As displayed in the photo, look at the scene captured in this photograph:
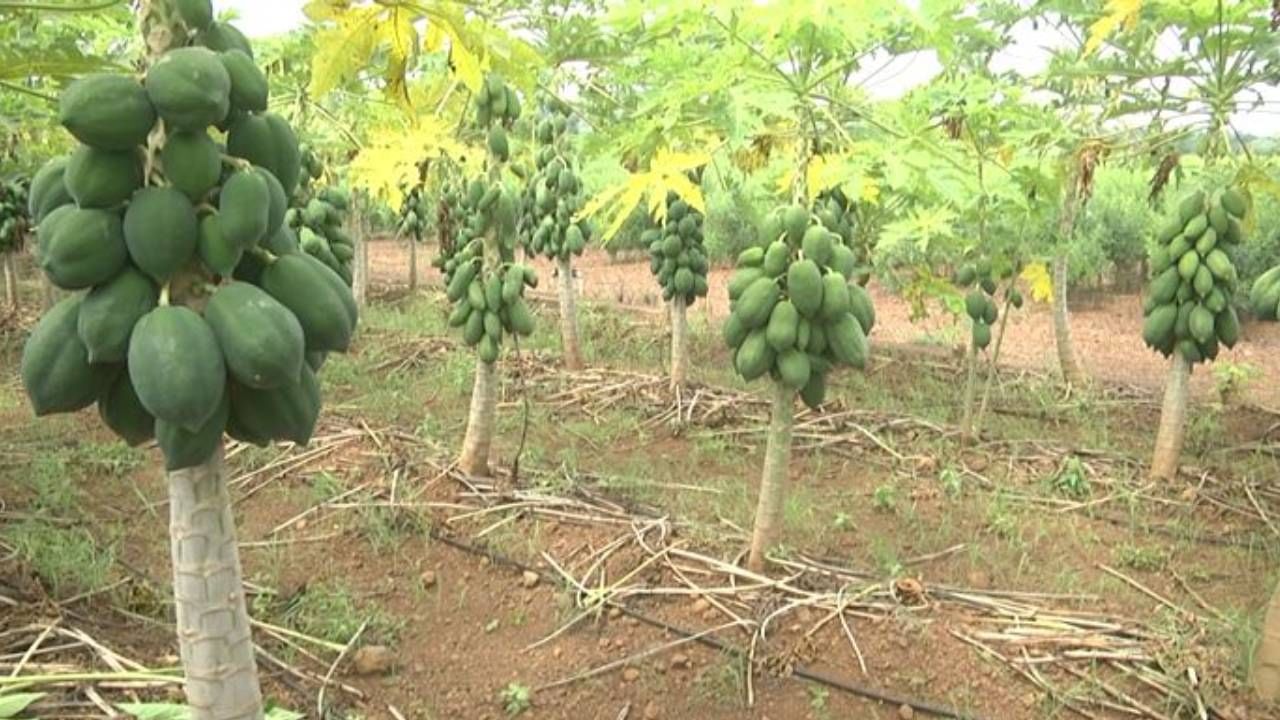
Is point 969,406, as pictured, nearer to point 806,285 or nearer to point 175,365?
point 806,285

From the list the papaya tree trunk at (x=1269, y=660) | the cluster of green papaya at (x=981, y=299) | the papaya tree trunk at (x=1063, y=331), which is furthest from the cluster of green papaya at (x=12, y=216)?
the papaya tree trunk at (x=1269, y=660)

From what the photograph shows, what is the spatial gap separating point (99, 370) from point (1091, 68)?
501cm

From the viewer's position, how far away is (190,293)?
1.31 m

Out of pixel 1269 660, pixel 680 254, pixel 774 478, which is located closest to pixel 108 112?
pixel 774 478

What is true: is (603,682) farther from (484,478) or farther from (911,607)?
(484,478)

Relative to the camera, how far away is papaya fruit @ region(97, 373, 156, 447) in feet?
4.46

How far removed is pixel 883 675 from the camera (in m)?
3.17

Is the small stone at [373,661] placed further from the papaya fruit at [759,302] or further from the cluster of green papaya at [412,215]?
the cluster of green papaya at [412,215]

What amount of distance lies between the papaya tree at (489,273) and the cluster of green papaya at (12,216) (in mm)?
6659

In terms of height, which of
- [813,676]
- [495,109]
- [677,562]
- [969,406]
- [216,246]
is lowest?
[813,676]

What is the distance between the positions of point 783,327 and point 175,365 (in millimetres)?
2429

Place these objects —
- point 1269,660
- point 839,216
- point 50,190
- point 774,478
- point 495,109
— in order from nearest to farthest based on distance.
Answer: point 50,190 → point 1269,660 → point 774,478 → point 495,109 → point 839,216

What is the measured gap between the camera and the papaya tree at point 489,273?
14.5 feet

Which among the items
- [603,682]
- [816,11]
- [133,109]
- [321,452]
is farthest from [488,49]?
[321,452]
